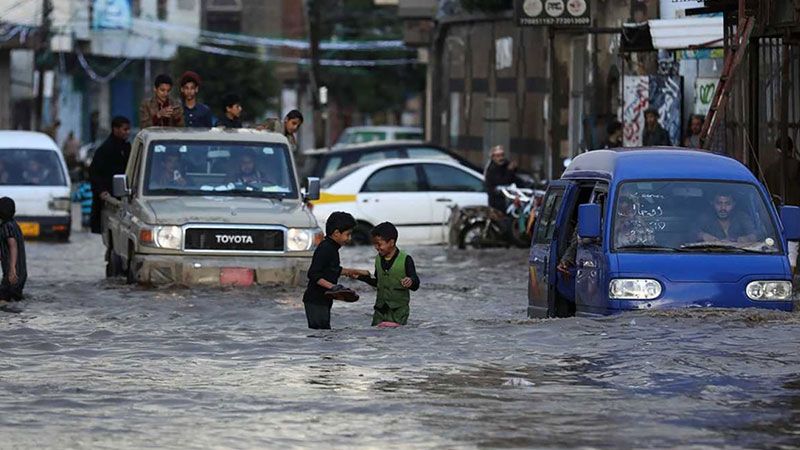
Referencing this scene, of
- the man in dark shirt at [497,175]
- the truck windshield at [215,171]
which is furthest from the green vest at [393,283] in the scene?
the man in dark shirt at [497,175]

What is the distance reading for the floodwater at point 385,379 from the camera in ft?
33.4

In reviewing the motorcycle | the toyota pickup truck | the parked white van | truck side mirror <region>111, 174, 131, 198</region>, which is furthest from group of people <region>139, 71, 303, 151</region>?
the parked white van

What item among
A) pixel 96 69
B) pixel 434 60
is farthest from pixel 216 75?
pixel 434 60

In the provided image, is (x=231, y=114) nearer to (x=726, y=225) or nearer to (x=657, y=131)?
(x=657, y=131)

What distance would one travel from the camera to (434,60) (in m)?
49.8

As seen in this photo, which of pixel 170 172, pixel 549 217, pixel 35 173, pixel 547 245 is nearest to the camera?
pixel 547 245

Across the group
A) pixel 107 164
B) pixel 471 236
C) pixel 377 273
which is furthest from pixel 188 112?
pixel 471 236

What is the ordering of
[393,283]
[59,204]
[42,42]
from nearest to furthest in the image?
[393,283] → [59,204] → [42,42]

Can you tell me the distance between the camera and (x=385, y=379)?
12.5 meters

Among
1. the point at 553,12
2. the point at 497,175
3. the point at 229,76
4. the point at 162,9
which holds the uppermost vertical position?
the point at 162,9

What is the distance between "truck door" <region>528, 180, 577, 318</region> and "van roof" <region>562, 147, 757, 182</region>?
56 centimetres

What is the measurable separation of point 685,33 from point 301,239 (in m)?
7.60

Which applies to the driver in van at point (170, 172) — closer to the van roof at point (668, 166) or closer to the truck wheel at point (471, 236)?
the van roof at point (668, 166)

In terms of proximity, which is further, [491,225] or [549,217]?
[491,225]
